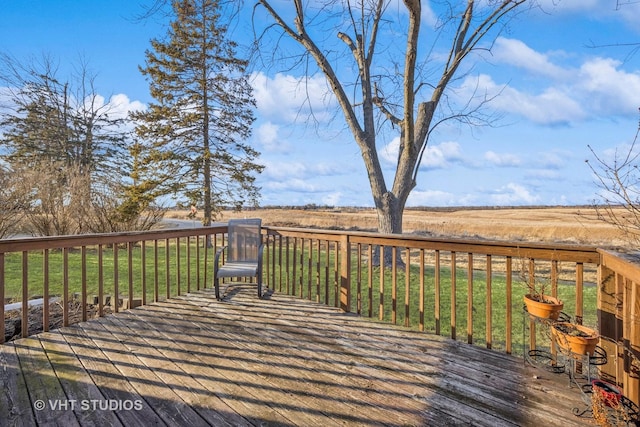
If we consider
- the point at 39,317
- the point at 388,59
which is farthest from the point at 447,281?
the point at 39,317

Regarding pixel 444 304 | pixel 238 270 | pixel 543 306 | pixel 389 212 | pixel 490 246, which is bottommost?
pixel 444 304

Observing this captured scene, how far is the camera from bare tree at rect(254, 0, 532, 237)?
6270mm

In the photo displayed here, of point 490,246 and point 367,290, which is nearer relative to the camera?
point 490,246

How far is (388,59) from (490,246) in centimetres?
654

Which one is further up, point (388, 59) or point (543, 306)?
point (388, 59)

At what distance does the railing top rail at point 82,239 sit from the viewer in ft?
9.29

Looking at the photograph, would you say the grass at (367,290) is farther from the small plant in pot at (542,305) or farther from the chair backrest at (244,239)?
the small plant in pot at (542,305)

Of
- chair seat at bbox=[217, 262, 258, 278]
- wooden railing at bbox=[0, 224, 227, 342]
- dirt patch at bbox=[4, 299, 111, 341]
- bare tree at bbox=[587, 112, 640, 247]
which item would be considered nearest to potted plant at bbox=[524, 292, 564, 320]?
bare tree at bbox=[587, 112, 640, 247]

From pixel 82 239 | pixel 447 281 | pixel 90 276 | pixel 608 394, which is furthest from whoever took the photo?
pixel 447 281

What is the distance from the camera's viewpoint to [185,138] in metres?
11.7

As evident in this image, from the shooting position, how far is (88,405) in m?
1.84

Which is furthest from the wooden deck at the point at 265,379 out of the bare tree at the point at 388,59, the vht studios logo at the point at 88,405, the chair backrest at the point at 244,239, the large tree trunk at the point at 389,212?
the bare tree at the point at 388,59

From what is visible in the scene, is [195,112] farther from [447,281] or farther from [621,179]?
[621,179]

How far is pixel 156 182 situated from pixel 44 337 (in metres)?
9.56
